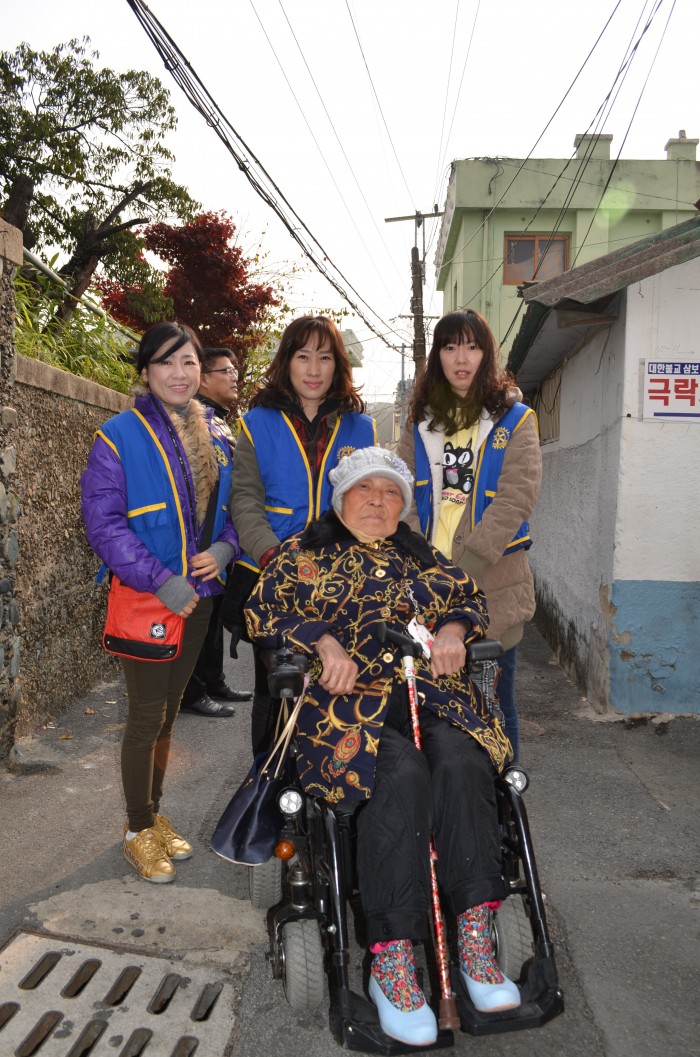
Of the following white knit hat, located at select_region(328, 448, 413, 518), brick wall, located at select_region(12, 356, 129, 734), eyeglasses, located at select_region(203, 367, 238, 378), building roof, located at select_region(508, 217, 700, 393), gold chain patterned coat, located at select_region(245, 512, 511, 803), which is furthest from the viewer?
eyeglasses, located at select_region(203, 367, 238, 378)

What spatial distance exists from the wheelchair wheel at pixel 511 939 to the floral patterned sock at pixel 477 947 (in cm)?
12

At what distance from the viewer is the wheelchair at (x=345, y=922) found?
193 centimetres

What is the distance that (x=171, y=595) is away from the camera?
112 inches

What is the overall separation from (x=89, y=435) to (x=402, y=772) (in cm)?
373

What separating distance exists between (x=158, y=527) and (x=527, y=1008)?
191cm

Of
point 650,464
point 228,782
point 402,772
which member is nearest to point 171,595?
point 402,772

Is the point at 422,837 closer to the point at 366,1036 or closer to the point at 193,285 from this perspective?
the point at 366,1036

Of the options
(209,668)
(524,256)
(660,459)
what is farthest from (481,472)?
(524,256)

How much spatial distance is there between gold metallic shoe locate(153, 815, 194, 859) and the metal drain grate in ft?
1.99

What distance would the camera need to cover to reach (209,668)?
5.28 metres

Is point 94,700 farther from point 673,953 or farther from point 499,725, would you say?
point 673,953

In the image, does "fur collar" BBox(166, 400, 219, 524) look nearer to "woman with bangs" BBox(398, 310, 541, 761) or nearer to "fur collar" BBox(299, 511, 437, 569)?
"fur collar" BBox(299, 511, 437, 569)

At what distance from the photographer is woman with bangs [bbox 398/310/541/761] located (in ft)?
9.98

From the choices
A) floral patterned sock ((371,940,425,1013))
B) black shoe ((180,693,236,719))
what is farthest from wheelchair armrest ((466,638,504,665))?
black shoe ((180,693,236,719))
